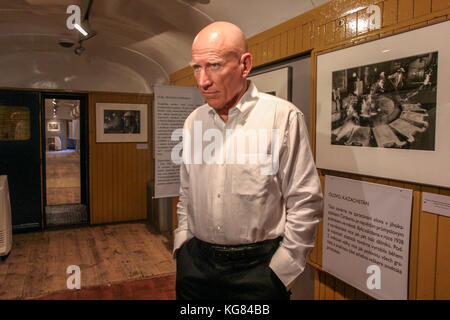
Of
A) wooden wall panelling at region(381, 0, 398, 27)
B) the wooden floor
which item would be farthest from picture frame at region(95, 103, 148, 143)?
wooden wall panelling at region(381, 0, 398, 27)

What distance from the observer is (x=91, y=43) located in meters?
4.62

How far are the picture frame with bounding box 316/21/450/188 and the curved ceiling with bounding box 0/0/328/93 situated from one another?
1.76 ft

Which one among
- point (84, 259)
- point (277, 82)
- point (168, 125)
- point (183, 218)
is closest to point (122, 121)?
point (84, 259)

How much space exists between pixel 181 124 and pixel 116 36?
1959mm

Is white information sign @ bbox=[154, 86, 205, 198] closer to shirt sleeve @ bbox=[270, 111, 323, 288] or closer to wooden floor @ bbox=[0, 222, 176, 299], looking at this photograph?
wooden floor @ bbox=[0, 222, 176, 299]

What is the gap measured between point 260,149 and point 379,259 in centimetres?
86

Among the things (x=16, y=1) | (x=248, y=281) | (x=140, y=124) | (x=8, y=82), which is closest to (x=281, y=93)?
(x=248, y=281)

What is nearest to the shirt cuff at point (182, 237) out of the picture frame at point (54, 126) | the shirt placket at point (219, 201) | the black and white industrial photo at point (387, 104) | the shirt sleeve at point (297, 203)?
the shirt placket at point (219, 201)

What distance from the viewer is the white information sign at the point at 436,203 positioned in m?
1.37

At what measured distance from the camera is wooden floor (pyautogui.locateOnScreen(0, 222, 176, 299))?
10.8 ft

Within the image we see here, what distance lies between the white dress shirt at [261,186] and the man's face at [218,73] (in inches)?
3.1

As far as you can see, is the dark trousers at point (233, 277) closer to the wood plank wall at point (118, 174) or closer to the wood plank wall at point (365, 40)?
the wood plank wall at point (365, 40)

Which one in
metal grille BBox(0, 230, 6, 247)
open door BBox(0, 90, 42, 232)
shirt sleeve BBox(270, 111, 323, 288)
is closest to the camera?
shirt sleeve BBox(270, 111, 323, 288)

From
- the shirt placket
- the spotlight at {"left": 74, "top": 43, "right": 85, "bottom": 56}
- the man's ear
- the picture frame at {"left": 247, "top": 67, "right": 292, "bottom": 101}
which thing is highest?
the spotlight at {"left": 74, "top": 43, "right": 85, "bottom": 56}
